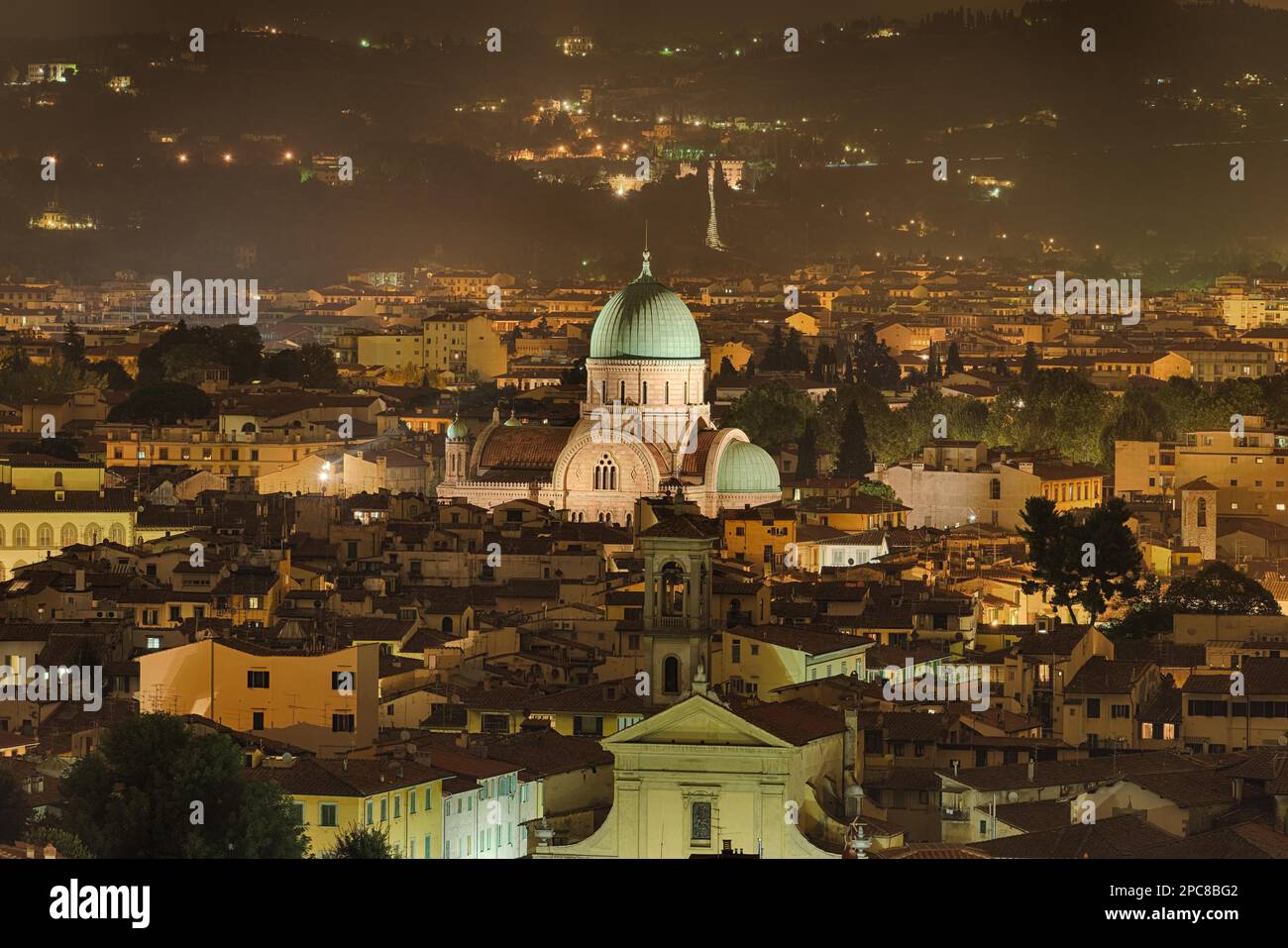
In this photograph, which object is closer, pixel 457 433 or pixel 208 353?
pixel 457 433

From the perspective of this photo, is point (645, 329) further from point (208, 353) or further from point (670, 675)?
point (670, 675)

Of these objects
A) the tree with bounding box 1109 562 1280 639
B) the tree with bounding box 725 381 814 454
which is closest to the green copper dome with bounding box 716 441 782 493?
the tree with bounding box 725 381 814 454

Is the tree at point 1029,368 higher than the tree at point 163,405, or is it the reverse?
the tree at point 1029,368

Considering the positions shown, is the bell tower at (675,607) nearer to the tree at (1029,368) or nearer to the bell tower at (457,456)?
the bell tower at (457,456)

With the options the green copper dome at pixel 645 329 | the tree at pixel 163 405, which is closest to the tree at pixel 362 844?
the green copper dome at pixel 645 329

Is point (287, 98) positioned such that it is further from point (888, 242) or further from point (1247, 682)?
point (1247, 682)

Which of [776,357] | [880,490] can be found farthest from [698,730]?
[776,357]

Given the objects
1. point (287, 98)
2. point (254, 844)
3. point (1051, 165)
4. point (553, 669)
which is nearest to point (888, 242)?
point (1051, 165)
